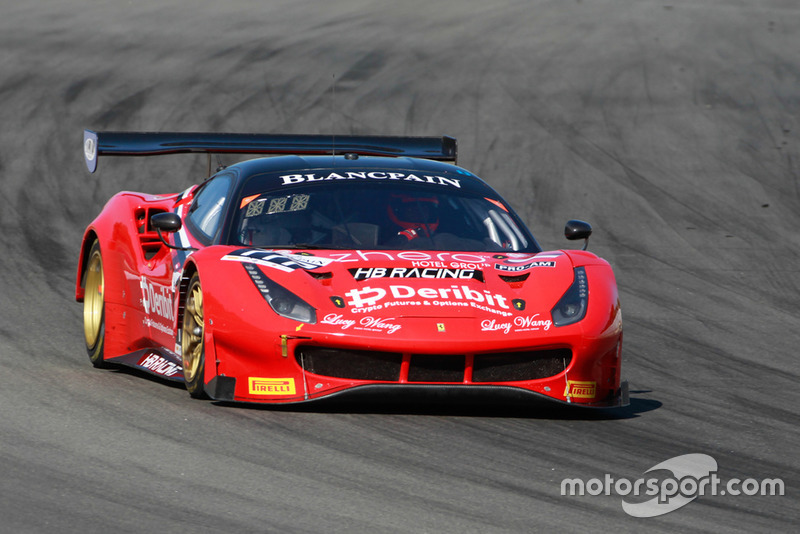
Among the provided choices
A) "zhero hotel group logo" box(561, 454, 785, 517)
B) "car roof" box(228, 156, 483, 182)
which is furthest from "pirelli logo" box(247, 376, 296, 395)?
"car roof" box(228, 156, 483, 182)

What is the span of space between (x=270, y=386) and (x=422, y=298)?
0.75 m

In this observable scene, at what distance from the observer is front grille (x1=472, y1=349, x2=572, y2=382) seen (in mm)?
5828

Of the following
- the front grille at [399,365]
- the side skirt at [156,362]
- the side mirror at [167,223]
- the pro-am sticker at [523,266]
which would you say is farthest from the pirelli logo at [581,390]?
the side mirror at [167,223]

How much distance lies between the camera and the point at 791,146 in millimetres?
15586

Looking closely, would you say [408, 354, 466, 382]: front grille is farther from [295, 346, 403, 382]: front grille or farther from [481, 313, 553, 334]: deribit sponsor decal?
[481, 313, 553, 334]: deribit sponsor decal

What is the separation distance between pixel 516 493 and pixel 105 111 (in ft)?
41.8

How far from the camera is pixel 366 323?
A: 18.7 ft

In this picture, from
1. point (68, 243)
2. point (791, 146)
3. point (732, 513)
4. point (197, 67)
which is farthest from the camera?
point (197, 67)

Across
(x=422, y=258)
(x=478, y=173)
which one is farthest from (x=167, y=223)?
(x=478, y=173)

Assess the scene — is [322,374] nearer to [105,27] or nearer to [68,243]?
[68,243]

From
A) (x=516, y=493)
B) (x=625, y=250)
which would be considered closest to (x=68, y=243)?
(x=625, y=250)

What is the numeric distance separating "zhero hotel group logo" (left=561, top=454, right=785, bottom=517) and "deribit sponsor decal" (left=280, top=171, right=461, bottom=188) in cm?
261

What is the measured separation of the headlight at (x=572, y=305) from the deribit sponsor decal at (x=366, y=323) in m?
0.74

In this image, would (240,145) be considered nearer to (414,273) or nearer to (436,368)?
(414,273)
